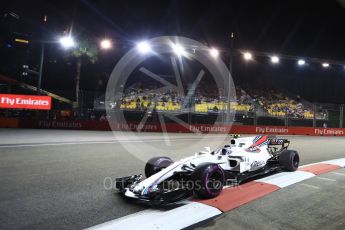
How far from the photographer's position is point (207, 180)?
186 inches

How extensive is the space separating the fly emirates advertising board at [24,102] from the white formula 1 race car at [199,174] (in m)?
17.5

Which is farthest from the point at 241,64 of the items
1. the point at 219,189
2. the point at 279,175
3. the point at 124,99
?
the point at 219,189

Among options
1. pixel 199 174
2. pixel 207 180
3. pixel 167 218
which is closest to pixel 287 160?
pixel 207 180

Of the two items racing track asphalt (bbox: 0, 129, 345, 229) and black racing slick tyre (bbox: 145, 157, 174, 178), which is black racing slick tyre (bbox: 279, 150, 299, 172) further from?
black racing slick tyre (bbox: 145, 157, 174, 178)

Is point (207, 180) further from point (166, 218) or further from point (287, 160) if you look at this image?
point (287, 160)

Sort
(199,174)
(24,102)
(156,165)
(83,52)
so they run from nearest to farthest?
(199,174)
(156,165)
(24,102)
(83,52)

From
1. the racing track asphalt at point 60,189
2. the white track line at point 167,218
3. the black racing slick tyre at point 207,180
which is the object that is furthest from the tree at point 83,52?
the white track line at point 167,218

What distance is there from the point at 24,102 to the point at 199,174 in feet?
62.9

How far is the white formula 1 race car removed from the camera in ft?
14.9

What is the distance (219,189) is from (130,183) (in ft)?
4.87

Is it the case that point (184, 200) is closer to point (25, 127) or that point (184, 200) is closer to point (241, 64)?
point (25, 127)

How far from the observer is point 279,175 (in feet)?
22.4

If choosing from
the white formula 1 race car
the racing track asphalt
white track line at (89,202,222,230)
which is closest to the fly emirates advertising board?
the racing track asphalt

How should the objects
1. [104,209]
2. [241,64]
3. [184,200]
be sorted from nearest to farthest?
1. [104,209]
2. [184,200]
3. [241,64]
